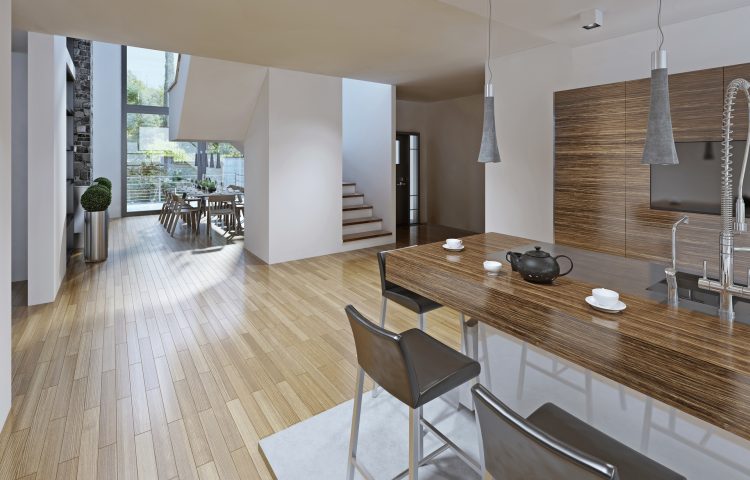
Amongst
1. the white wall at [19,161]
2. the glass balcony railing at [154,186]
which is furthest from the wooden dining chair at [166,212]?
the white wall at [19,161]

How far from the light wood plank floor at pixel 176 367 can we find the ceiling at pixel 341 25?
107 inches

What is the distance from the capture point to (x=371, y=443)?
2.01 m

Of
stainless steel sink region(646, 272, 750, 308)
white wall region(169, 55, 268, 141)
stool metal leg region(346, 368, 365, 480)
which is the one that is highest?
white wall region(169, 55, 268, 141)

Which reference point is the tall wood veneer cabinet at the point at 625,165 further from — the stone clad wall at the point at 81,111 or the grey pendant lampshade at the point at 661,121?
the stone clad wall at the point at 81,111

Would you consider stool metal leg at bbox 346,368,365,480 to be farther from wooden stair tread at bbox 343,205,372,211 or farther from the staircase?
wooden stair tread at bbox 343,205,372,211

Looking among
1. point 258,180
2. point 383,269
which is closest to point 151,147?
point 258,180

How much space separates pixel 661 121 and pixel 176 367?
10.3 feet

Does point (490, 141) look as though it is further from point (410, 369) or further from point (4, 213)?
point (4, 213)

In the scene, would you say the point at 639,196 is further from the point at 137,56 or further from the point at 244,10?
the point at 137,56

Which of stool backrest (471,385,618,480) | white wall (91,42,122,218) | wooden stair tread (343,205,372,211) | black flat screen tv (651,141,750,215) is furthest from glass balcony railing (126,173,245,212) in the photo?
stool backrest (471,385,618,480)

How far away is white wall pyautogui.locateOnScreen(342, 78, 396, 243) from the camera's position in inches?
270

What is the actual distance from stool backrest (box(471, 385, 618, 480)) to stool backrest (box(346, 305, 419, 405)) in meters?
0.34

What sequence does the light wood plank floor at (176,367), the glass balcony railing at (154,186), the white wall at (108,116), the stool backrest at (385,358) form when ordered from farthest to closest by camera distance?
the glass balcony railing at (154,186), the white wall at (108,116), the light wood plank floor at (176,367), the stool backrest at (385,358)

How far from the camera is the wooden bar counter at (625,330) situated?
1037 millimetres
